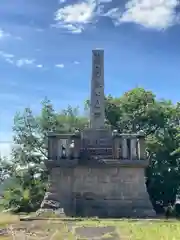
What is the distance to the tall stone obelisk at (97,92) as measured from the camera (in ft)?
73.6

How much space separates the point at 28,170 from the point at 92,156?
9.32 metres

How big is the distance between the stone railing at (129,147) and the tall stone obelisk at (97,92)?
7.05ft

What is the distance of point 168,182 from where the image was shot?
26.0 meters

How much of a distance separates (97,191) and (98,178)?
634 millimetres

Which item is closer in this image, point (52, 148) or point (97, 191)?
point (97, 191)

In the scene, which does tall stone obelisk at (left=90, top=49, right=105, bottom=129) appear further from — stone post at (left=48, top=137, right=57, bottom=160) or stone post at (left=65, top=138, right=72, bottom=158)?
stone post at (left=48, top=137, right=57, bottom=160)

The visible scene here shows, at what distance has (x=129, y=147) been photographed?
2000cm

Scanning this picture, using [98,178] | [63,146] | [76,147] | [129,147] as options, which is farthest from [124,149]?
[63,146]

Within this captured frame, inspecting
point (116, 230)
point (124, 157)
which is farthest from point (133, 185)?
point (116, 230)

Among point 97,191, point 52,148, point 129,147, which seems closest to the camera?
point 97,191

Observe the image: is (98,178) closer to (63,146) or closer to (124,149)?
(124,149)

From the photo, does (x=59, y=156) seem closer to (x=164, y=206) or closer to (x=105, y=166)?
(x=105, y=166)

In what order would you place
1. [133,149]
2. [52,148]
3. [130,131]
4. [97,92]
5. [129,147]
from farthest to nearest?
1. [130,131]
2. [97,92]
3. [52,148]
4. [129,147]
5. [133,149]

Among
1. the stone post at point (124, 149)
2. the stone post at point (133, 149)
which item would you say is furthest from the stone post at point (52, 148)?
the stone post at point (133, 149)
